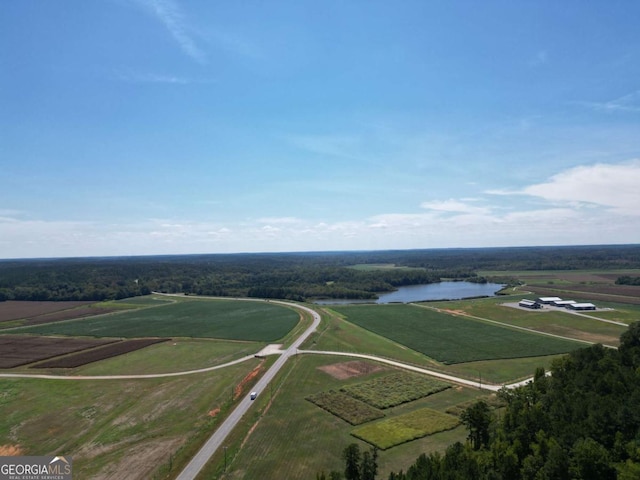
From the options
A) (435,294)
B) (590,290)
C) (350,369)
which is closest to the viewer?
(350,369)

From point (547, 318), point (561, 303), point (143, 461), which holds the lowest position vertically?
Answer: point (143, 461)

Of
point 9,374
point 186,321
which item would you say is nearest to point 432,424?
point 9,374

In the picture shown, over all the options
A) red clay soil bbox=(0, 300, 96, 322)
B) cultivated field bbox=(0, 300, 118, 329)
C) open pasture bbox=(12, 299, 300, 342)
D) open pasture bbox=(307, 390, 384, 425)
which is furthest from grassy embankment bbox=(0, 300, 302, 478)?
red clay soil bbox=(0, 300, 96, 322)

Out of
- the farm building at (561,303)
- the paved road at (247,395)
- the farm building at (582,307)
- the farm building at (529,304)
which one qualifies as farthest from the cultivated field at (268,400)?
the farm building at (561,303)

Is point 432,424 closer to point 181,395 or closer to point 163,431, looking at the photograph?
point 163,431

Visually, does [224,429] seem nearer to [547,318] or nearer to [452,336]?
[452,336]

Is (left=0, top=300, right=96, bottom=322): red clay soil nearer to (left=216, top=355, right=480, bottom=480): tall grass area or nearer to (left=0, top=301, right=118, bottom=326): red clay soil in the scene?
(left=0, top=301, right=118, bottom=326): red clay soil

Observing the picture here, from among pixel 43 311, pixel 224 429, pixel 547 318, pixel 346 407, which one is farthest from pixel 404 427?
pixel 43 311
